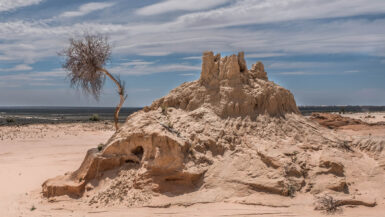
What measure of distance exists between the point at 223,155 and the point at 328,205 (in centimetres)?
248

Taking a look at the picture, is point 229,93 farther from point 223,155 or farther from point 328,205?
point 328,205

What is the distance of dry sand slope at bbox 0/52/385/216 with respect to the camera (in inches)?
292

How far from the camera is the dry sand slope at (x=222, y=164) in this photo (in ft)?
24.3

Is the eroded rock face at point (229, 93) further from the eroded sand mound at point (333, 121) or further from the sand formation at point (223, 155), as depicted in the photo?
the eroded sand mound at point (333, 121)

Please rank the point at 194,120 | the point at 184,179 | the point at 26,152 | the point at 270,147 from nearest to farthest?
the point at 184,179
the point at 270,147
the point at 194,120
the point at 26,152

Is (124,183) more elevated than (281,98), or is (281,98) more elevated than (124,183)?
(281,98)

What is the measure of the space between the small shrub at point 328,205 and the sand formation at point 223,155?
409mm

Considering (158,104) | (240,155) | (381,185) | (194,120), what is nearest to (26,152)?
(158,104)

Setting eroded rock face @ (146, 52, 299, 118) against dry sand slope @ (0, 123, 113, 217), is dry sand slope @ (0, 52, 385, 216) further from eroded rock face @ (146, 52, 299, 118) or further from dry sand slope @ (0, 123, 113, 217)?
dry sand slope @ (0, 123, 113, 217)

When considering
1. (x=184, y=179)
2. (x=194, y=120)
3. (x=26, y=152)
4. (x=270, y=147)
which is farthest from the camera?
(x=26, y=152)

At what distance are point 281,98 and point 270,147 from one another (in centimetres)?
185

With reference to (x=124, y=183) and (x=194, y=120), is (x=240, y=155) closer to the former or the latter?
(x=194, y=120)

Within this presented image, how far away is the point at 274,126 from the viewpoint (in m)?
9.11

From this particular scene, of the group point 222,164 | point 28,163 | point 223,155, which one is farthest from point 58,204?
point 28,163
